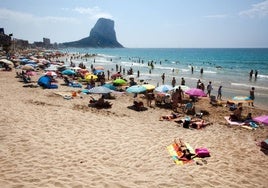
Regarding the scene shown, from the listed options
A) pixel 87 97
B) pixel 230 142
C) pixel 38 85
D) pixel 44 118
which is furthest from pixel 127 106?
pixel 38 85

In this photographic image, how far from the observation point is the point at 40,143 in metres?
7.77

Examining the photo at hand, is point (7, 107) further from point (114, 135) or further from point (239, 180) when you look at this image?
point (239, 180)

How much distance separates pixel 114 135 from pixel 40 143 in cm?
279

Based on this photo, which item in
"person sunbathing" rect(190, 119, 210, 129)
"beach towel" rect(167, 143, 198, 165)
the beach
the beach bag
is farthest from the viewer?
"person sunbathing" rect(190, 119, 210, 129)

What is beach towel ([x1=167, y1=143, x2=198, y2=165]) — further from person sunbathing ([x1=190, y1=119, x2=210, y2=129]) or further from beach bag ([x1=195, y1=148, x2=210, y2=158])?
person sunbathing ([x1=190, y1=119, x2=210, y2=129])

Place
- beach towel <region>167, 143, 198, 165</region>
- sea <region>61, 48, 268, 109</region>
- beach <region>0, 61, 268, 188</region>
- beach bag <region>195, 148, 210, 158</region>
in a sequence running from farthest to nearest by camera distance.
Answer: sea <region>61, 48, 268, 109</region> → beach bag <region>195, 148, 210, 158</region> → beach towel <region>167, 143, 198, 165</region> → beach <region>0, 61, 268, 188</region>

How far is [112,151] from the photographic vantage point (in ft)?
25.5

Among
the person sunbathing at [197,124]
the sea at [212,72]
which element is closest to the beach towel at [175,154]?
the person sunbathing at [197,124]

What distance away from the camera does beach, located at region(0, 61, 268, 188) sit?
6.02 metres

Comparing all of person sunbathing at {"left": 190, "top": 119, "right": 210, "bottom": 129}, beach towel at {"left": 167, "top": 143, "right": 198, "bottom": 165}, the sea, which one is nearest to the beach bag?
beach towel at {"left": 167, "top": 143, "right": 198, "bottom": 165}

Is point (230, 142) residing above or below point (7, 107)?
below

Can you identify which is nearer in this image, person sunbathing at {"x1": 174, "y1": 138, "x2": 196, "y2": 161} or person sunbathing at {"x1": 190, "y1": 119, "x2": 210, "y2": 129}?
person sunbathing at {"x1": 174, "y1": 138, "x2": 196, "y2": 161}

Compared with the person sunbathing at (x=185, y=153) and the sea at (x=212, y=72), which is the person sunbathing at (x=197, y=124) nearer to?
the person sunbathing at (x=185, y=153)

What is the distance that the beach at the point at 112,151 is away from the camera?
602cm
